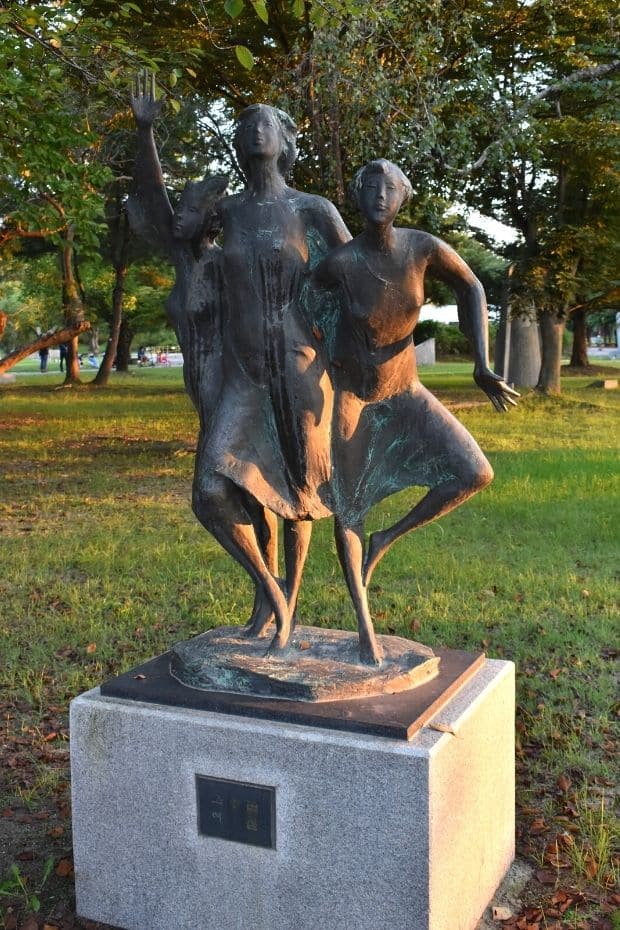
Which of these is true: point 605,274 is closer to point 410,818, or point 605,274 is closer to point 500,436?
point 500,436

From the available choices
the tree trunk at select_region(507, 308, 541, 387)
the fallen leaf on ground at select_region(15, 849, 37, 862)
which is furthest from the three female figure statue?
the tree trunk at select_region(507, 308, 541, 387)

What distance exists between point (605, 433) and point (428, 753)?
1352cm

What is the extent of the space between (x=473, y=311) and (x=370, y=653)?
132 centimetres

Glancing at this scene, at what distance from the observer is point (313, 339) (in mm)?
3729

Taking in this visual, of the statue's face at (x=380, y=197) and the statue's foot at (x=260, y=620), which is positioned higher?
the statue's face at (x=380, y=197)

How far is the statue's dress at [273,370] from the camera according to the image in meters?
3.63

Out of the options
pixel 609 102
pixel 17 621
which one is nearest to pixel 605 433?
pixel 609 102

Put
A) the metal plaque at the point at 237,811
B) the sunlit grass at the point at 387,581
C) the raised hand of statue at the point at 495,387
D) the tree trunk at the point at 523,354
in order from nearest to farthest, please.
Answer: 1. the metal plaque at the point at 237,811
2. the raised hand of statue at the point at 495,387
3. the sunlit grass at the point at 387,581
4. the tree trunk at the point at 523,354

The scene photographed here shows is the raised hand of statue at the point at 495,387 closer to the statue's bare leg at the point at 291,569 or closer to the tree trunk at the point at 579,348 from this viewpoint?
the statue's bare leg at the point at 291,569

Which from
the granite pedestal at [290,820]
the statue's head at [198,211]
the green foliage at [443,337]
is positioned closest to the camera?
the granite pedestal at [290,820]

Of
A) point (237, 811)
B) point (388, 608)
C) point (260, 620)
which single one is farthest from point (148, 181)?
point (388, 608)

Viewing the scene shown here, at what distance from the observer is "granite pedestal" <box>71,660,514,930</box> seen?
316cm

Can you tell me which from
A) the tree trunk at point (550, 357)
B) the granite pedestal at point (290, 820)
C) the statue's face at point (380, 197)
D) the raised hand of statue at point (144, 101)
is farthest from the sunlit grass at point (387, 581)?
the tree trunk at point (550, 357)

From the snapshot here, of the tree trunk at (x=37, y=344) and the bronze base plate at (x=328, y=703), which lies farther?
the tree trunk at (x=37, y=344)
